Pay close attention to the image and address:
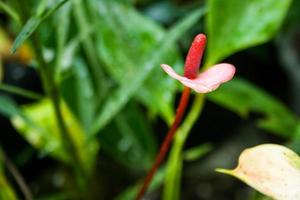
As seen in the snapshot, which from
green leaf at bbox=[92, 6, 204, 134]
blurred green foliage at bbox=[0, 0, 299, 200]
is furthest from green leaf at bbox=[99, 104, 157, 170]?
green leaf at bbox=[92, 6, 204, 134]

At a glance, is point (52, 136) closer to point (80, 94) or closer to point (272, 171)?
→ point (80, 94)

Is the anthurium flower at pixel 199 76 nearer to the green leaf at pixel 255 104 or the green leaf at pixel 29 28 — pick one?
the green leaf at pixel 29 28

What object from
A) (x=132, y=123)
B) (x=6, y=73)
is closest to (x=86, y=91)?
(x=132, y=123)

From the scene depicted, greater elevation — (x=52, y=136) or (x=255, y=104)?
(x=52, y=136)

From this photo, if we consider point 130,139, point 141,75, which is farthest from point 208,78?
point 130,139

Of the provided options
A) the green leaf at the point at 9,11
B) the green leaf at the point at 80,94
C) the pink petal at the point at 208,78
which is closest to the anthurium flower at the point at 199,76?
the pink petal at the point at 208,78

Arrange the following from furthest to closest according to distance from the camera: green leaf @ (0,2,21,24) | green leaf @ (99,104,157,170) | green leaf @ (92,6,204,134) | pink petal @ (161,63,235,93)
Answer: green leaf @ (99,104,157,170)
green leaf @ (92,6,204,134)
green leaf @ (0,2,21,24)
pink petal @ (161,63,235,93)

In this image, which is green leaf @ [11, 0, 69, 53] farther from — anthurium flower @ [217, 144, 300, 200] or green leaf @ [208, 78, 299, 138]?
green leaf @ [208, 78, 299, 138]

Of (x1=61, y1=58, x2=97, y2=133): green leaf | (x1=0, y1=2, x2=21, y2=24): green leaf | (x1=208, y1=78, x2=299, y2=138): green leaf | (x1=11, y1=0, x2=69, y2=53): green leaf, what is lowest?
(x1=208, y1=78, x2=299, y2=138): green leaf
